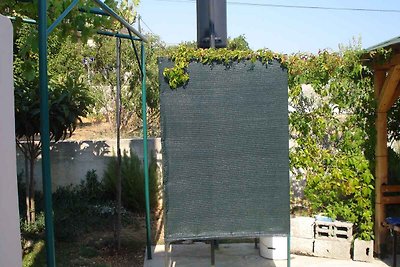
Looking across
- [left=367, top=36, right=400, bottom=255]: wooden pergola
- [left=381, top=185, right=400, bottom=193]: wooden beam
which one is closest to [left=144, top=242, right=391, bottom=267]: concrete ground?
[left=367, top=36, right=400, bottom=255]: wooden pergola

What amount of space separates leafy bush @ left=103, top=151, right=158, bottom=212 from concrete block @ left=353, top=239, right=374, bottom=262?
307 cm

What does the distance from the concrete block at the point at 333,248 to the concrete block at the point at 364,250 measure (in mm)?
93

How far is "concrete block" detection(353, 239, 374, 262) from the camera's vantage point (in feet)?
17.3

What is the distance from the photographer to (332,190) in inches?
220

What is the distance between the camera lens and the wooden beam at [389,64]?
484cm

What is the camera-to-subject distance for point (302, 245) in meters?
5.47

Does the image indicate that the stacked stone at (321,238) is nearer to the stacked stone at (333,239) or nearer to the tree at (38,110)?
the stacked stone at (333,239)

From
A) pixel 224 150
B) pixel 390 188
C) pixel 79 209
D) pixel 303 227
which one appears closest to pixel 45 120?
pixel 224 150

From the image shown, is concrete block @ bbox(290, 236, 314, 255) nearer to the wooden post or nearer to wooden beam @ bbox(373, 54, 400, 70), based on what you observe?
the wooden post

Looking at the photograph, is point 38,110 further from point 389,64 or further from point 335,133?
point 389,64

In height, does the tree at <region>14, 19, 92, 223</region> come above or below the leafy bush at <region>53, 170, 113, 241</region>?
above

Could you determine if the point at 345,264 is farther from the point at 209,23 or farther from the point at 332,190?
the point at 209,23

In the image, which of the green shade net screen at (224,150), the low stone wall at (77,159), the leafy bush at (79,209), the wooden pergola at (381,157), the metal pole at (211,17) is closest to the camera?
the green shade net screen at (224,150)

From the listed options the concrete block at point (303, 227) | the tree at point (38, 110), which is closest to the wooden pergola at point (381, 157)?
the concrete block at point (303, 227)
